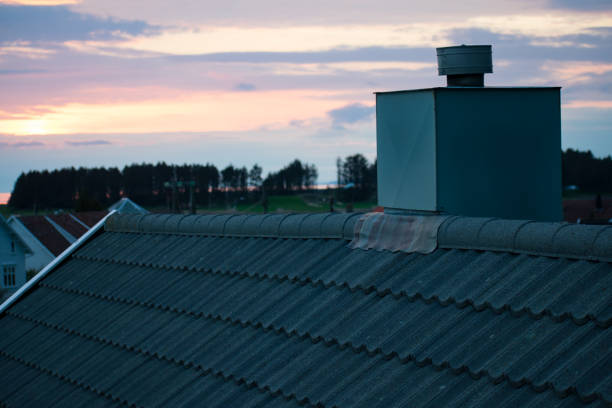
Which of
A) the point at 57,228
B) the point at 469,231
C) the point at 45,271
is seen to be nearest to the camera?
the point at 469,231

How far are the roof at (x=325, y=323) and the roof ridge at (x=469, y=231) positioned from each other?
0.01 meters

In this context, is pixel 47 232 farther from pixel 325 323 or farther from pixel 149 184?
pixel 325 323

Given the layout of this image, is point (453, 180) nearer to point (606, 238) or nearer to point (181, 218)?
point (606, 238)

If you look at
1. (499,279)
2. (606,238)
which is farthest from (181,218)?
(606,238)

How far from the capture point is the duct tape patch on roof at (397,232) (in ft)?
16.8

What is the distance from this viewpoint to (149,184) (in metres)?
118

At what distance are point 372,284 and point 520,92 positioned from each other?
2.44 metres

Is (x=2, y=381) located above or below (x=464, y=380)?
below

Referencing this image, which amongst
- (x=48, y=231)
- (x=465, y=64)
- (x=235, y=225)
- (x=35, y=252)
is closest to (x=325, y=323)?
(x=235, y=225)

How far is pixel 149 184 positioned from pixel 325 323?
11613cm

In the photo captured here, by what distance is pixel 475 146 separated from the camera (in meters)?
6.06

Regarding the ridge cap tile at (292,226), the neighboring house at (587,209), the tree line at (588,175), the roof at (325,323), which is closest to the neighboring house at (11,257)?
the neighboring house at (587,209)

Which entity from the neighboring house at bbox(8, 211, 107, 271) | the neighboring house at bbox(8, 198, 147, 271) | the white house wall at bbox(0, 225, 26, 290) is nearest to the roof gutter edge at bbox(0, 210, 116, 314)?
the white house wall at bbox(0, 225, 26, 290)

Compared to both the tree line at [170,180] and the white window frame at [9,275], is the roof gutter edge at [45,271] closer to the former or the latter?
the white window frame at [9,275]
